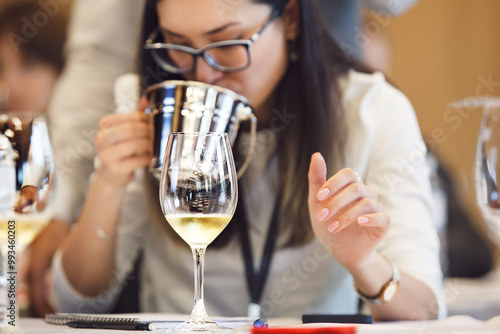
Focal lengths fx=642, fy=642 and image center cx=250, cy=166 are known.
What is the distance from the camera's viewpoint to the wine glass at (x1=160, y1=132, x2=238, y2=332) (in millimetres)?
682

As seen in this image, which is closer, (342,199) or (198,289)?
(198,289)

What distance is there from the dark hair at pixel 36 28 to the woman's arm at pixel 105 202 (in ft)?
3.18

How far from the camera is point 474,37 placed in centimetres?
303

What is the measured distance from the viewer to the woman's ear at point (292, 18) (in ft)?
4.21

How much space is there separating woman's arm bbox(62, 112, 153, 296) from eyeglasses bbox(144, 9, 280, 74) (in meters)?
0.13

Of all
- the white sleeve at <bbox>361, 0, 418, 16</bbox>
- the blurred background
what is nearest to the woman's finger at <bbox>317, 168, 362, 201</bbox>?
the white sleeve at <bbox>361, 0, 418, 16</bbox>

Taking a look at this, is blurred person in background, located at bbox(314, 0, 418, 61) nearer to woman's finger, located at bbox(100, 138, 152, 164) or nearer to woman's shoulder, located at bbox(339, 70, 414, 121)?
woman's shoulder, located at bbox(339, 70, 414, 121)

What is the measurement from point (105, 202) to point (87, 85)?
0.64 m

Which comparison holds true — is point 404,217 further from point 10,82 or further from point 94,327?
point 10,82

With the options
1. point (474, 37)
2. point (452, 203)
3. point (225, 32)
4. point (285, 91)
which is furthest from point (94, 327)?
point (474, 37)

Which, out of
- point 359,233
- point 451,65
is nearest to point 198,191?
point 359,233

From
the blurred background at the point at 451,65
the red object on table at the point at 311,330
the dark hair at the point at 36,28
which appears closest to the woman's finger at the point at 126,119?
the red object on table at the point at 311,330

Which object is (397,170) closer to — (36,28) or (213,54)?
(213,54)

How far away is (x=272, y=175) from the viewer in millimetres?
1362
